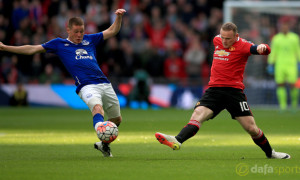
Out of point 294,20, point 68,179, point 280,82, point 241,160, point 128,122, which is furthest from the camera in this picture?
point 294,20

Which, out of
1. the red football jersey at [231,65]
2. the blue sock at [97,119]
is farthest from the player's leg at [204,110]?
the blue sock at [97,119]

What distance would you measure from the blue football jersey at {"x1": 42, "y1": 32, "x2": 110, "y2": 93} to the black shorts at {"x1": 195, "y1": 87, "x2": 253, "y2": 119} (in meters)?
1.65

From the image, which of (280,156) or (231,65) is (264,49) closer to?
(231,65)

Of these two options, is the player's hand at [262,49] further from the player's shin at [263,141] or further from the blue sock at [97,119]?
the blue sock at [97,119]

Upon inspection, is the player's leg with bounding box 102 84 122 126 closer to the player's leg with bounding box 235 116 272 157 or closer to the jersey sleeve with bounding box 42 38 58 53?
the jersey sleeve with bounding box 42 38 58 53

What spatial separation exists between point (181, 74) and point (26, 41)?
6326 millimetres

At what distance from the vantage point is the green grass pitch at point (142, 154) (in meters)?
7.48

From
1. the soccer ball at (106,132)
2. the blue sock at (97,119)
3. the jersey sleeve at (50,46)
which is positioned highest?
the jersey sleeve at (50,46)

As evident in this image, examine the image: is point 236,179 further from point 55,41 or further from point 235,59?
point 55,41

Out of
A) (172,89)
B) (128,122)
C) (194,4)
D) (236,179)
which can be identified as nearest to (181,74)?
(172,89)

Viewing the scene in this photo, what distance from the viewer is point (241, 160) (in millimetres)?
8805

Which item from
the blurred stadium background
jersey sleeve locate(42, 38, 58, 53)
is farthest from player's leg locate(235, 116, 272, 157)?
the blurred stadium background

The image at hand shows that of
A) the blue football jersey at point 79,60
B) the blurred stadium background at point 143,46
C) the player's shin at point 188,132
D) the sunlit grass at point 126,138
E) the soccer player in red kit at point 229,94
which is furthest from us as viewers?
the blurred stadium background at point 143,46

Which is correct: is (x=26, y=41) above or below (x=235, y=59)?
below
